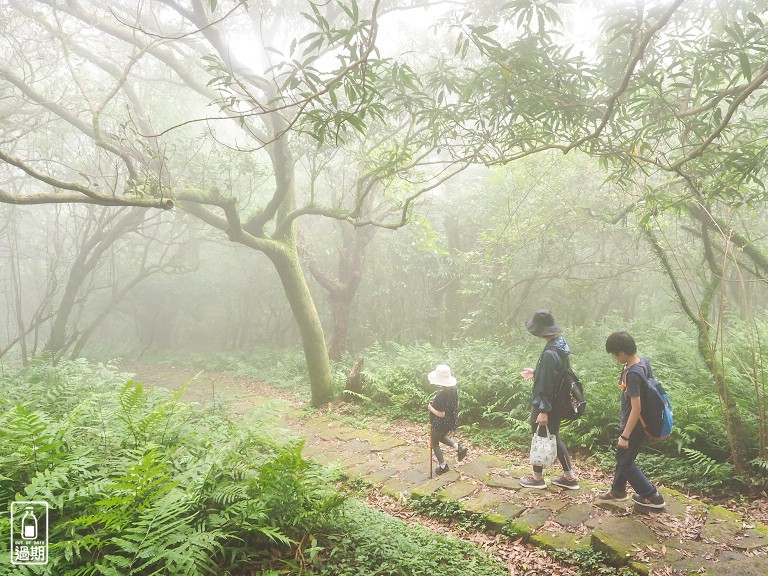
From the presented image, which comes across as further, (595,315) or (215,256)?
(215,256)

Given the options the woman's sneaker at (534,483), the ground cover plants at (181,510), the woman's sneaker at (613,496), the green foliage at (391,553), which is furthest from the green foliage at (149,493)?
the woman's sneaker at (613,496)

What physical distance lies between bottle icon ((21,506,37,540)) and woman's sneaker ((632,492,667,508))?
451cm

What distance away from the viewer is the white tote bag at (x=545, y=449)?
170 inches

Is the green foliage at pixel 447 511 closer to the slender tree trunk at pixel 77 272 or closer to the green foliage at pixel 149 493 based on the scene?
the green foliage at pixel 149 493

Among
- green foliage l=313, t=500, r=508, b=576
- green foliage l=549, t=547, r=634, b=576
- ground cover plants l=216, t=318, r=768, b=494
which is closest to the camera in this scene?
green foliage l=313, t=500, r=508, b=576

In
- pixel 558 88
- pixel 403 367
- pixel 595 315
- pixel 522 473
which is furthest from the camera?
pixel 595 315

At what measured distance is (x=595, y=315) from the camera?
13852 mm

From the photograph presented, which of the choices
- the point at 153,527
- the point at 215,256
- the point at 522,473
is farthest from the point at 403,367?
the point at 215,256

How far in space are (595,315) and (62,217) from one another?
2524 centimetres

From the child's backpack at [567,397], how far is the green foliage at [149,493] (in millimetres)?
2407

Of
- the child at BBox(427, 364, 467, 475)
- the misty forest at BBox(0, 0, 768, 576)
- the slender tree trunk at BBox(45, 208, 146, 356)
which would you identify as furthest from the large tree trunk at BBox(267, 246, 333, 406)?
the slender tree trunk at BBox(45, 208, 146, 356)

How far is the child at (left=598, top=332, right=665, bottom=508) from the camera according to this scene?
148 inches

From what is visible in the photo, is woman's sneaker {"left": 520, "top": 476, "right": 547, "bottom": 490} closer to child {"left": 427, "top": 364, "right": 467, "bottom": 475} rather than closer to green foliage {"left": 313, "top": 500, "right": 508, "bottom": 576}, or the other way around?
child {"left": 427, "top": 364, "right": 467, "bottom": 475}

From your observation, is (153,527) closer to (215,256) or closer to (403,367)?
(403,367)
